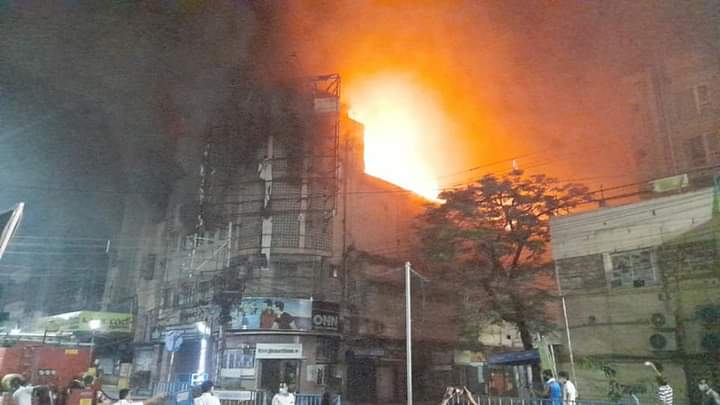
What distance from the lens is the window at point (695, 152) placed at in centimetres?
2405

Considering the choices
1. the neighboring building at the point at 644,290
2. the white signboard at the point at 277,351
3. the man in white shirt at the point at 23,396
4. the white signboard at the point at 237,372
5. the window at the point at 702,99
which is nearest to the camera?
the man in white shirt at the point at 23,396

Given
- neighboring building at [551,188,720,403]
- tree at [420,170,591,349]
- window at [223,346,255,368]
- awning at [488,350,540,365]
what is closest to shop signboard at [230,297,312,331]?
window at [223,346,255,368]

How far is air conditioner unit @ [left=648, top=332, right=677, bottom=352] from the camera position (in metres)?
15.1

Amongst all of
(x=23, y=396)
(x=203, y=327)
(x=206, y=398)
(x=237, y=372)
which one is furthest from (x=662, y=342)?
(x=203, y=327)

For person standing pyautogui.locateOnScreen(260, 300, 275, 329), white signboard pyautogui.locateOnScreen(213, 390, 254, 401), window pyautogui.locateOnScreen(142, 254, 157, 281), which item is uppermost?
window pyautogui.locateOnScreen(142, 254, 157, 281)

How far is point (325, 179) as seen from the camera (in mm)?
25375

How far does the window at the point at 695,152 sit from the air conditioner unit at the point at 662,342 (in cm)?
1290

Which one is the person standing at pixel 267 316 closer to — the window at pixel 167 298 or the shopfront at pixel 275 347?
the shopfront at pixel 275 347

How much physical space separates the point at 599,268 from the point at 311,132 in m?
16.0

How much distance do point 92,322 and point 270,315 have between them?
596 inches

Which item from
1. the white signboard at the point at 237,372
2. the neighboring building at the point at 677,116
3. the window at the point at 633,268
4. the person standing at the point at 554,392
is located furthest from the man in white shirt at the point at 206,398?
the neighboring building at the point at 677,116

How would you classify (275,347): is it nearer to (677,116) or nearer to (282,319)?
(282,319)

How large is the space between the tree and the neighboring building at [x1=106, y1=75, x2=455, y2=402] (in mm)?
6445

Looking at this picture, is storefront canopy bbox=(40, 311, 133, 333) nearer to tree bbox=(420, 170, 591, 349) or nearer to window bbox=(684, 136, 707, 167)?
tree bbox=(420, 170, 591, 349)
